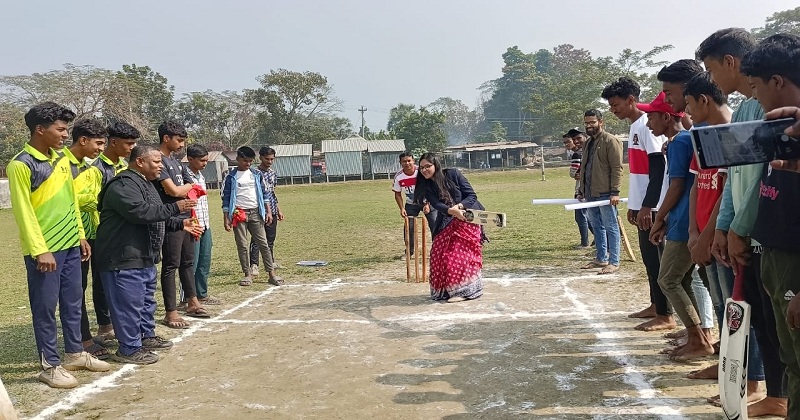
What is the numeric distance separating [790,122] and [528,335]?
356cm

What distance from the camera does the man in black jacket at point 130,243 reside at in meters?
5.29

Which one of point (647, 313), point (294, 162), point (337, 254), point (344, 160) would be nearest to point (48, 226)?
point (647, 313)

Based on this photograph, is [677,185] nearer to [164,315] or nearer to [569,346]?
[569,346]

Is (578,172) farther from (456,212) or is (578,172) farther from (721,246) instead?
(721,246)

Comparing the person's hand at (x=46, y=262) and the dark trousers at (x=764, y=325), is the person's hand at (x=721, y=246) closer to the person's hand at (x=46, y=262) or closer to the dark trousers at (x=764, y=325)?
the dark trousers at (x=764, y=325)

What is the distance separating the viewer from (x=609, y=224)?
8383 millimetres

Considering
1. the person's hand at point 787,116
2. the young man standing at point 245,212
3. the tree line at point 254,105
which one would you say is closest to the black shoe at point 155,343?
the young man standing at point 245,212

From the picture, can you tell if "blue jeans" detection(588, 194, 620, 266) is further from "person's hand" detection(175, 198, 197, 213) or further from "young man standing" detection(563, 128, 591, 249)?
"person's hand" detection(175, 198, 197, 213)

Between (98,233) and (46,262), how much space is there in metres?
0.77

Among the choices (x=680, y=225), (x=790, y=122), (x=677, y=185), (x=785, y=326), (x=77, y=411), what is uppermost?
(x=790, y=122)

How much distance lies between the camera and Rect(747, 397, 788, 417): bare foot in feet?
11.5

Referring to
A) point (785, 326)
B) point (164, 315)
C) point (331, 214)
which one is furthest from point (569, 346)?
point (331, 214)

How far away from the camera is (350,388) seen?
4.46 metres

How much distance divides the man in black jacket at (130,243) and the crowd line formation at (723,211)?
4.08 meters
